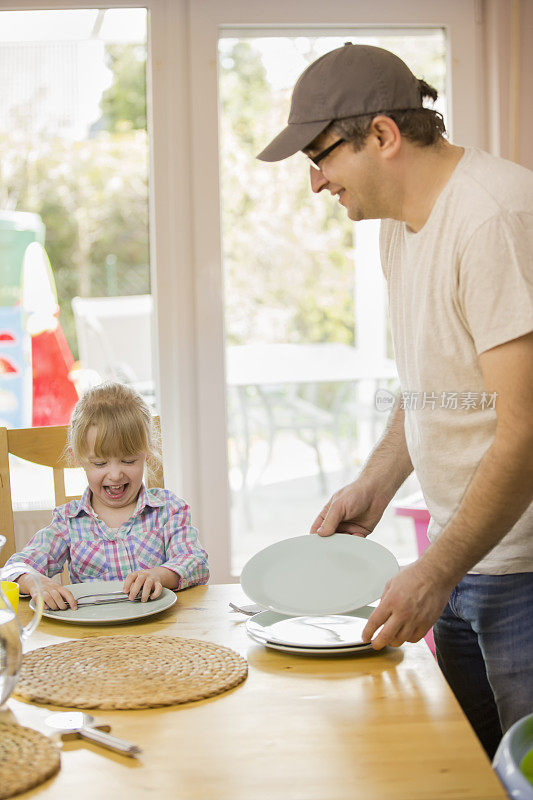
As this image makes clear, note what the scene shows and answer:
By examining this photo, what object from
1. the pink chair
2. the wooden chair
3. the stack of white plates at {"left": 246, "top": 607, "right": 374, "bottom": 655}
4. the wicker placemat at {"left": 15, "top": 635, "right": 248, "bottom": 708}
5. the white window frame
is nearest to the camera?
the wicker placemat at {"left": 15, "top": 635, "right": 248, "bottom": 708}

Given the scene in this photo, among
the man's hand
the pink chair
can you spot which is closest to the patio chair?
the man's hand

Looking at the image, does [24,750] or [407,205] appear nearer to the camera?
[24,750]

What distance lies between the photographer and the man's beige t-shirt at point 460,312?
1.24m

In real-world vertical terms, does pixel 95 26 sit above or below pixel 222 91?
above

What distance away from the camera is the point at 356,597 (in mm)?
1428

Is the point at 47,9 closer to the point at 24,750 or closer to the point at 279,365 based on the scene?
the point at 279,365

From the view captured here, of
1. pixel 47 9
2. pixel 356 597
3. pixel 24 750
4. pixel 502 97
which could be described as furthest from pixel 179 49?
pixel 24 750

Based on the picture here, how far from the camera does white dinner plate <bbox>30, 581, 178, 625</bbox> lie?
1.44 meters

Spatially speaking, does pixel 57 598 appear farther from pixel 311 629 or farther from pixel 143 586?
pixel 311 629

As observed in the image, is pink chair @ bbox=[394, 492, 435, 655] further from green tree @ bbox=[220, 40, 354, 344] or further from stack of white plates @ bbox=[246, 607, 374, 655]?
stack of white plates @ bbox=[246, 607, 374, 655]

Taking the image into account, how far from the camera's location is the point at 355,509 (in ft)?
5.27

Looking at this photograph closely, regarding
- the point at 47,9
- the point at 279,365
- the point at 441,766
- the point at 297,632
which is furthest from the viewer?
the point at 279,365

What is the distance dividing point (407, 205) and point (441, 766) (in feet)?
2.72

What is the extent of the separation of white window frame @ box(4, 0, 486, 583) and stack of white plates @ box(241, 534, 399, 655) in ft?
4.37
